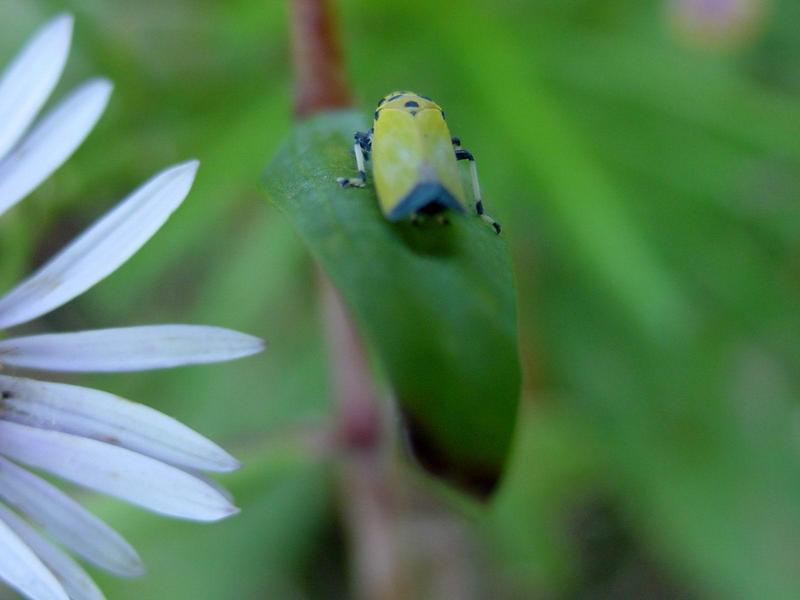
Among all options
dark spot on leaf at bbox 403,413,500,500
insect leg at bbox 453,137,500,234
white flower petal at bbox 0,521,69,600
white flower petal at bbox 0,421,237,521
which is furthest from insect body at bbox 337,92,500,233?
white flower petal at bbox 0,521,69,600

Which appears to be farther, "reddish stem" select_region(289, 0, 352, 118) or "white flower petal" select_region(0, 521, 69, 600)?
"reddish stem" select_region(289, 0, 352, 118)

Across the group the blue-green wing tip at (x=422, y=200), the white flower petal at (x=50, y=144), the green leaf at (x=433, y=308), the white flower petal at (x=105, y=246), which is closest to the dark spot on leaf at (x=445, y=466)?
the green leaf at (x=433, y=308)

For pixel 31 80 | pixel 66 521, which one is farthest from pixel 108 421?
pixel 31 80

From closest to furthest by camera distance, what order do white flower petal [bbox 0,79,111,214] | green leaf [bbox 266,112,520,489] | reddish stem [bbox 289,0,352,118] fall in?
green leaf [bbox 266,112,520,489], white flower petal [bbox 0,79,111,214], reddish stem [bbox 289,0,352,118]

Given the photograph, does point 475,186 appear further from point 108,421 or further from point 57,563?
point 57,563

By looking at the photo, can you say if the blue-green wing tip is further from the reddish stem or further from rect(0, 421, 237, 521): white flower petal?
the reddish stem

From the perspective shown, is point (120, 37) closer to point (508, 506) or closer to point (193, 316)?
point (193, 316)

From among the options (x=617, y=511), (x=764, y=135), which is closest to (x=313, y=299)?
(x=617, y=511)
